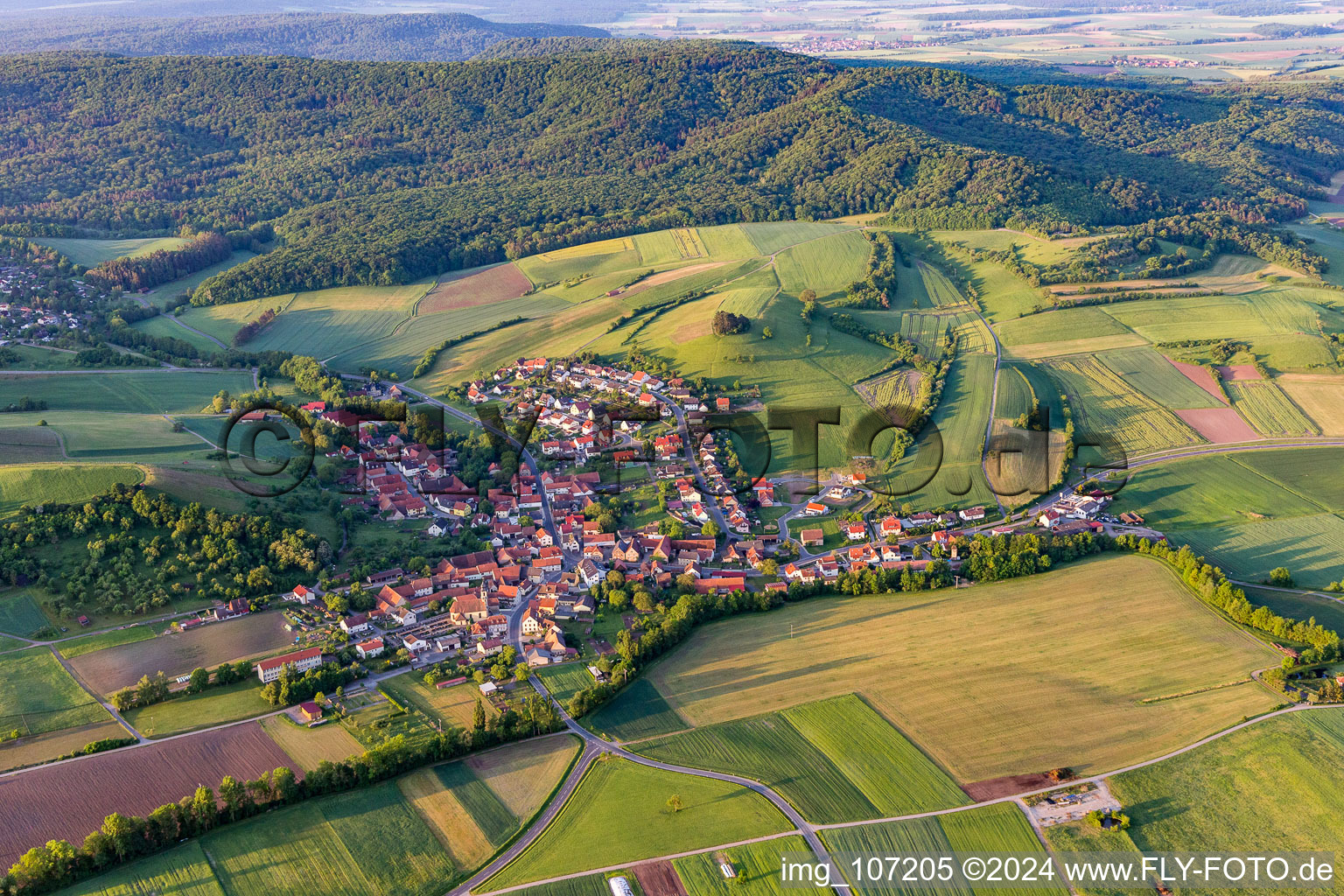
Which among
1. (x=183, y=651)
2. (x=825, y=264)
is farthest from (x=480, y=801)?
(x=825, y=264)

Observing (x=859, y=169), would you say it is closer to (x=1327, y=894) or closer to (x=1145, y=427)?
(x=1145, y=427)

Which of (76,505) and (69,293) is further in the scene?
(69,293)

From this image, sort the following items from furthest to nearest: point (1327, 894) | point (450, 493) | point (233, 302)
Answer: point (233, 302) → point (450, 493) → point (1327, 894)

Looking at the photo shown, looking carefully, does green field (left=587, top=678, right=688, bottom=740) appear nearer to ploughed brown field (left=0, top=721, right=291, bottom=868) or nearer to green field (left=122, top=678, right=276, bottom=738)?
ploughed brown field (left=0, top=721, right=291, bottom=868)

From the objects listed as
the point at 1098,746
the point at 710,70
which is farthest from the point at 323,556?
the point at 710,70

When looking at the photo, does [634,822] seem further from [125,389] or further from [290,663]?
[125,389]

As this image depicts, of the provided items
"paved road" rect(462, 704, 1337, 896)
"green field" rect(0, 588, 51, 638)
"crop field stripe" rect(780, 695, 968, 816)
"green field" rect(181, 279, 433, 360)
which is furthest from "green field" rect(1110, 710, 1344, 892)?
"green field" rect(181, 279, 433, 360)

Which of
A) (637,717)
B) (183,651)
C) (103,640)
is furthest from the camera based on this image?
(103,640)
